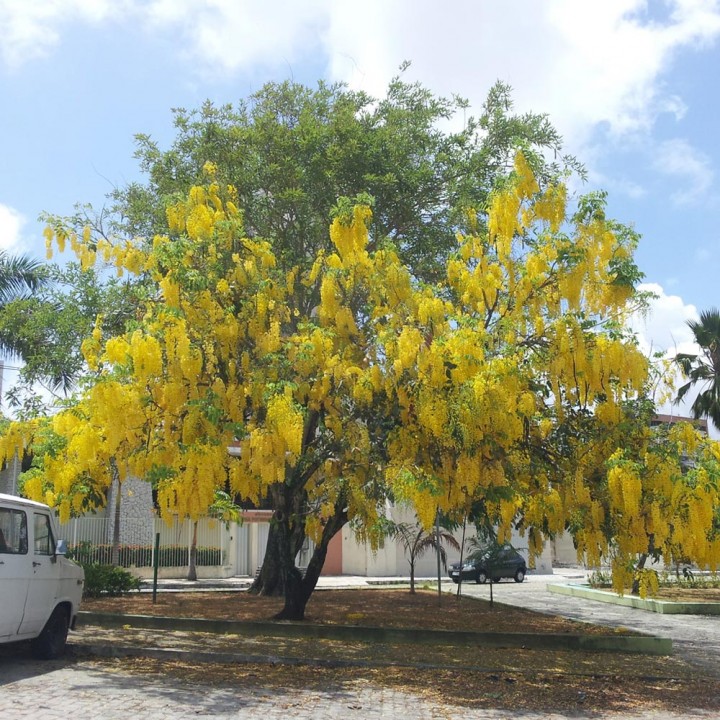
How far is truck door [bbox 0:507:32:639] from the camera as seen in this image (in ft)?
24.3

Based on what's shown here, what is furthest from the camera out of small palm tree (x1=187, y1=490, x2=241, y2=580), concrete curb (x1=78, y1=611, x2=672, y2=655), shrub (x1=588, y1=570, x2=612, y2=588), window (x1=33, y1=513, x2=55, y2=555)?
shrub (x1=588, y1=570, x2=612, y2=588)

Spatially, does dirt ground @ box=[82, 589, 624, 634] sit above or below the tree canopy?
below

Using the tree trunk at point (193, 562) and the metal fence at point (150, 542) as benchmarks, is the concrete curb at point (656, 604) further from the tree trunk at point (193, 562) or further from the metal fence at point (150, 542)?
the tree trunk at point (193, 562)

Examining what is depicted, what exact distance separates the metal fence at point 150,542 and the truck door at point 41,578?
539 inches

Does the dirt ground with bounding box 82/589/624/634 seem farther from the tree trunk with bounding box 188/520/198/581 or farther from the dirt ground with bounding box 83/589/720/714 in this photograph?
the tree trunk with bounding box 188/520/198/581

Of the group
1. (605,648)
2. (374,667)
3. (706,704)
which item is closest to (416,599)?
(605,648)

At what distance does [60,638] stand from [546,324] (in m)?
6.91

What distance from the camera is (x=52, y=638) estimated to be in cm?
855

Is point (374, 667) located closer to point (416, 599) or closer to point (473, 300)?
point (473, 300)

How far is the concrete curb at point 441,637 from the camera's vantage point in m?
10.3

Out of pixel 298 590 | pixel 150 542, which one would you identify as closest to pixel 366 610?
pixel 298 590

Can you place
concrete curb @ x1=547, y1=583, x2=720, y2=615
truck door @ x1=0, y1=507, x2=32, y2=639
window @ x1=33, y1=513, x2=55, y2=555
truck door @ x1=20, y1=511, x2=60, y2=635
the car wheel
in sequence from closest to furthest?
1. truck door @ x1=0, y1=507, x2=32, y2=639
2. truck door @ x1=20, y1=511, x2=60, y2=635
3. window @ x1=33, y1=513, x2=55, y2=555
4. the car wheel
5. concrete curb @ x1=547, y1=583, x2=720, y2=615

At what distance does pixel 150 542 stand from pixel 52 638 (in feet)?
57.9

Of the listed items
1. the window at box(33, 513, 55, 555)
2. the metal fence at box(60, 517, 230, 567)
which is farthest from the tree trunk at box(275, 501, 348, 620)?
the metal fence at box(60, 517, 230, 567)
